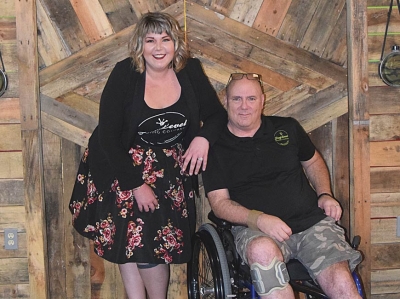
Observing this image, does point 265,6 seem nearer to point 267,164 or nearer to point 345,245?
point 267,164

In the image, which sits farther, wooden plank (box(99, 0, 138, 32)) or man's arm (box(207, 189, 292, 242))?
wooden plank (box(99, 0, 138, 32))

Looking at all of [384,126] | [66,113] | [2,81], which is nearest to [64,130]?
[66,113]

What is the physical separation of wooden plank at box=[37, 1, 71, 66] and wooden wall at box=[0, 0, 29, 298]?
122 millimetres

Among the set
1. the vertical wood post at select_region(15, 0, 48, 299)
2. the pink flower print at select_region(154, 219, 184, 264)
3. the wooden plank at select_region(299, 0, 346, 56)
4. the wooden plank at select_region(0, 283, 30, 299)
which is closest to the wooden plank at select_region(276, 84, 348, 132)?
the wooden plank at select_region(299, 0, 346, 56)

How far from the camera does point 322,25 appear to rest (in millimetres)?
2914

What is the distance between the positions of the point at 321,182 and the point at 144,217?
0.79 m

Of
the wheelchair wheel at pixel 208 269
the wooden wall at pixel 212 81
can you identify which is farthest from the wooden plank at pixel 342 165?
the wheelchair wheel at pixel 208 269

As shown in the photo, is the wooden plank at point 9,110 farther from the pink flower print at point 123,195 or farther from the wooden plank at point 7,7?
the pink flower print at point 123,195

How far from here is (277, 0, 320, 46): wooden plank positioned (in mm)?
2887

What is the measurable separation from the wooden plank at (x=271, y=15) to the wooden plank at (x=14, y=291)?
5.75 feet

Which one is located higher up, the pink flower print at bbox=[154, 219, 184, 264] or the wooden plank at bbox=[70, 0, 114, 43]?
the wooden plank at bbox=[70, 0, 114, 43]

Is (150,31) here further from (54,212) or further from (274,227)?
(54,212)

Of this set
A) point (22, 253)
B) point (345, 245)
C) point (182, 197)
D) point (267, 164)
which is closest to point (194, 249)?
point (182, 197)

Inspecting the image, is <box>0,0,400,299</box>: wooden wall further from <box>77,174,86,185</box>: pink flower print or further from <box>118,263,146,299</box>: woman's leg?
<box>118,263,146,299</box>: woman's leg
